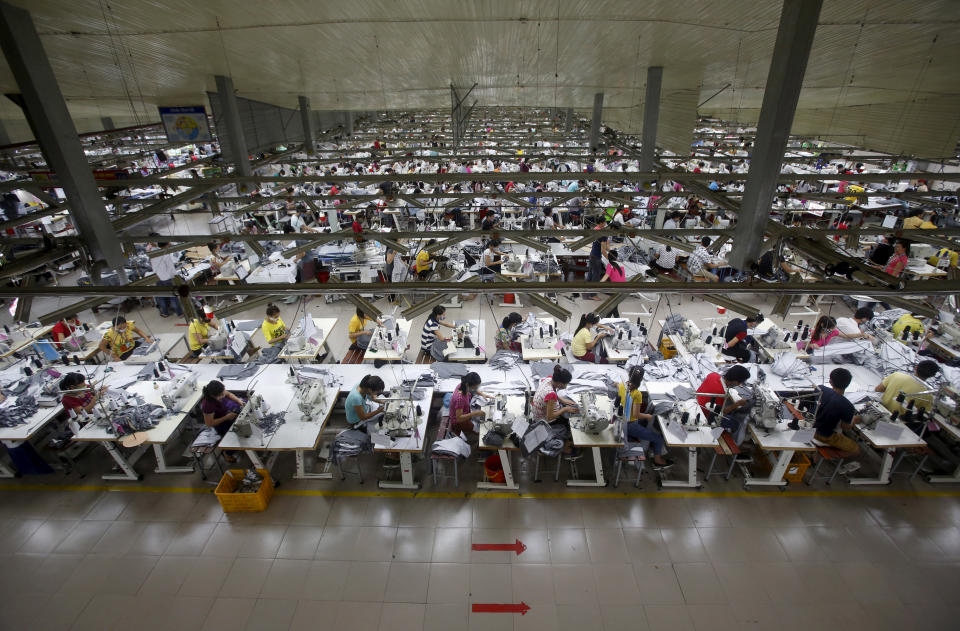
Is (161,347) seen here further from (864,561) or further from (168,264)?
(864,561)

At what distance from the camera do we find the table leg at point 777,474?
554 centimetres

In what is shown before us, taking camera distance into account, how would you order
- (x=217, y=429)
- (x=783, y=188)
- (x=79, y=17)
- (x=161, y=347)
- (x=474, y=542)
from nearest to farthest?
(x=79, y=17) < (x=474, y=542) < (x=217, y=429) < (x=161, y=347) < (x=783, y=188)

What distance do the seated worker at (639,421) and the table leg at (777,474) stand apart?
1067 millimetres

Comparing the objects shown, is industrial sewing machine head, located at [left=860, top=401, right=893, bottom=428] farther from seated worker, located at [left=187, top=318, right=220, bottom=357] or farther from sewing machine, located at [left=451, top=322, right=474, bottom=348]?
seated worker, located at [left=187, top=318, right=220, bottom=357]

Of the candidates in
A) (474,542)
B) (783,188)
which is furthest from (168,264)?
(783,188)

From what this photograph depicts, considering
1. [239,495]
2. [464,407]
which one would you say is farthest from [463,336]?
[239,495]

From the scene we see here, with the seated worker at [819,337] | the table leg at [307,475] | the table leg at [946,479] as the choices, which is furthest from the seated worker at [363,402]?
the table leg at [946,479]

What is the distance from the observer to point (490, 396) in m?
6.05

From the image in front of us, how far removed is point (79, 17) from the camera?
4012 mm

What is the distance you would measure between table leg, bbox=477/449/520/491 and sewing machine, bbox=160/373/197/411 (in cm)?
438

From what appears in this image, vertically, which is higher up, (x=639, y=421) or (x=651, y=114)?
(x=651, y=114)

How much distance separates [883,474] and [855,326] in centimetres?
270

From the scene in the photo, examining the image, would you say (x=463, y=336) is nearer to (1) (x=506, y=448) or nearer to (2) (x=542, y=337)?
(2) (x=542, y=337)

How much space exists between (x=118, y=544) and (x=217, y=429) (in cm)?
160
